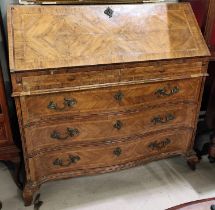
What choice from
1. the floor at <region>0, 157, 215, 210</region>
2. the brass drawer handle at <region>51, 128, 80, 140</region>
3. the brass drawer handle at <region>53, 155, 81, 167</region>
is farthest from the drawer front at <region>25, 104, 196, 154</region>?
the floor at <region>0, 157, 215, 210</region>

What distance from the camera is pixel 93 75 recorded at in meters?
1.43

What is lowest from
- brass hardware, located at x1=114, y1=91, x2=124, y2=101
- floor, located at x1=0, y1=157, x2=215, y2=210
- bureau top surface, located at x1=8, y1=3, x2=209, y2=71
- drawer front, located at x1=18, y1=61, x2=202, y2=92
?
floor, located at x1=0, y1=157, x2=215, y2=210

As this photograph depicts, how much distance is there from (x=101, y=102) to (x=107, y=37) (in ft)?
1.18

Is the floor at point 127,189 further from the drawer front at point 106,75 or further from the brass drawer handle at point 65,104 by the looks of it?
the drawer front at point 106,75

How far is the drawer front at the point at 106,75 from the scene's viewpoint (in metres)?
1.36

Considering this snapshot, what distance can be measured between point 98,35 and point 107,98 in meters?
0.35

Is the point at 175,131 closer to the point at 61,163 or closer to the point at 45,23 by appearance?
the point at 61,163

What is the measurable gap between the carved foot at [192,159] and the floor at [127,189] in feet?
0.14

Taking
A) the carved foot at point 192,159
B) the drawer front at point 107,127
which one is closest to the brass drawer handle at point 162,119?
the drawer front at point 107,127

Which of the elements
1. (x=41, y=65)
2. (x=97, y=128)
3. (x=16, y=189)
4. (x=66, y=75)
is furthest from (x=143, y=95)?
(x=16, y=189)

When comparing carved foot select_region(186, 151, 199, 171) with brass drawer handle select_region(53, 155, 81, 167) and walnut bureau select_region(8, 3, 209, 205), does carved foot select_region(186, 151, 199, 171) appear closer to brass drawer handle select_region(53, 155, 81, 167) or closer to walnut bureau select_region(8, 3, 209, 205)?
walnut bureau select_region(8, 3, 209, 205)

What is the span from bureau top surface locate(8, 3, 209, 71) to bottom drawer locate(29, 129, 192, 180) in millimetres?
547

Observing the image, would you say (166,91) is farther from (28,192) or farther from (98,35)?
(28,192)

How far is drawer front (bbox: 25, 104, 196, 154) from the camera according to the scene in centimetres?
153
